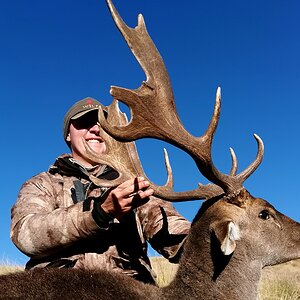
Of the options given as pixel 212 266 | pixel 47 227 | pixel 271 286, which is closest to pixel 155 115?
pixel 212 266

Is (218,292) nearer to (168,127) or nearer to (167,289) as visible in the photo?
(167,289)

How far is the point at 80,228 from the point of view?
6.87 meters

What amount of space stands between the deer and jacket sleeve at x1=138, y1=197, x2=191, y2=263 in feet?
2.04

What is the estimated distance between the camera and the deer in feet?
20.2

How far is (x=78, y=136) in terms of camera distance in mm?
8430

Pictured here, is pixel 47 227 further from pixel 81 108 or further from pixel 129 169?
pixel 81 108

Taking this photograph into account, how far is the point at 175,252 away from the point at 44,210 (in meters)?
1.71

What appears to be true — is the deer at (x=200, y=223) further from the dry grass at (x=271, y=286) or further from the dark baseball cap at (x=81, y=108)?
the dry grass at (x=271, y=286)

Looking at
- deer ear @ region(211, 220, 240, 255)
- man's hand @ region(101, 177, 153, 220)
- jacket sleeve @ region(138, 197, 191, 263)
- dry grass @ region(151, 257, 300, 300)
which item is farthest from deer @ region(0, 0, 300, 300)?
dry grass @ region(151, 257, 300, 300)

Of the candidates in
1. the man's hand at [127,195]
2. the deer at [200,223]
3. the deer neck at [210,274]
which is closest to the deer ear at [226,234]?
the deer at [200,223]

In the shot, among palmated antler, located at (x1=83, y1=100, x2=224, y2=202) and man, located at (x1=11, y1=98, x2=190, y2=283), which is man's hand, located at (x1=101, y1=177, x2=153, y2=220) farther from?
palmated antler, located at (x1=83, y1=100, x2=224, y2=202)

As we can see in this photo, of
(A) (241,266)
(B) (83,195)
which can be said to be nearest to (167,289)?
(A) (241,266)

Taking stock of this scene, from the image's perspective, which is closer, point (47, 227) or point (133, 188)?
point (133, 188)

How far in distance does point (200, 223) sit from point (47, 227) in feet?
Answer: 5.85
